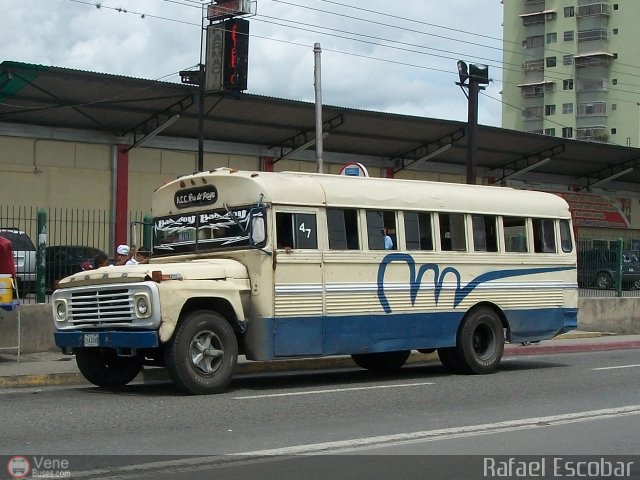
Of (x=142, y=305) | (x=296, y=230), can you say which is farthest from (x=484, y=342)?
(x=142, y=305)

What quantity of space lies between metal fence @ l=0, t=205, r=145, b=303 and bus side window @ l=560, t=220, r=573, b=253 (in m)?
7.02

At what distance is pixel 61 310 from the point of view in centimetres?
1310

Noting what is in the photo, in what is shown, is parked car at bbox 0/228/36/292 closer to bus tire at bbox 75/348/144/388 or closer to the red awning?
the red awning

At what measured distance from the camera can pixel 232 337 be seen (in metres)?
A: 12.6

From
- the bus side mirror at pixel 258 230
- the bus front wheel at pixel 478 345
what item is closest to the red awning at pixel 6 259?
the bus side mirror at pixel 258 230

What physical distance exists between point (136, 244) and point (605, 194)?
39209 millimetres

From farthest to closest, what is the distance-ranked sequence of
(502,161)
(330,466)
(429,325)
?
(502,161)
(429,325)
(330,466)

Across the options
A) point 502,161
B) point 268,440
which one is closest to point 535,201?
point 268,440

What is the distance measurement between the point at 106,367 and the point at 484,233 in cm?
607

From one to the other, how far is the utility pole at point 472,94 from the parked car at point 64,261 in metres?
11.7

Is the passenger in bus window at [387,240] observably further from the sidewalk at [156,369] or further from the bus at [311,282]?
the sidewalk at [156,369]

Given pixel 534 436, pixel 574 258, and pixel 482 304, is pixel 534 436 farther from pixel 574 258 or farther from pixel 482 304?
pixel 574 258

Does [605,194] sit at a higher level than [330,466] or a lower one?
higher

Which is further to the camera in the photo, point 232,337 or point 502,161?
point 502,161
